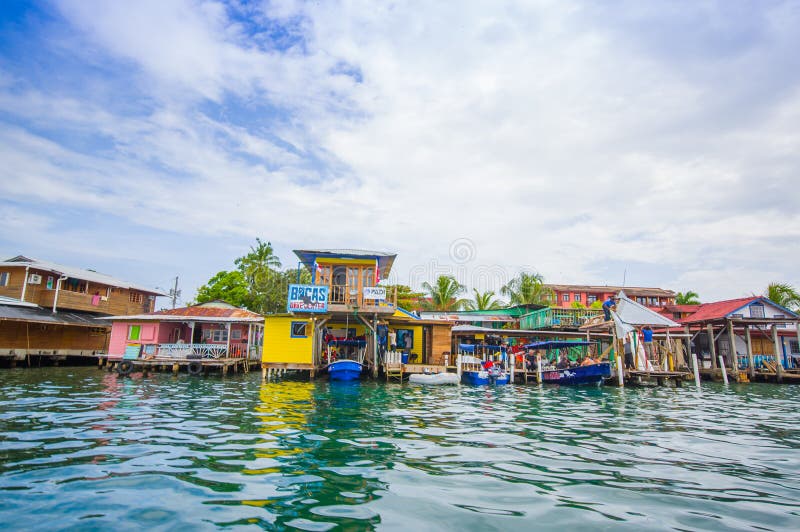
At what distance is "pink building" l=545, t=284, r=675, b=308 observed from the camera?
56812 mm

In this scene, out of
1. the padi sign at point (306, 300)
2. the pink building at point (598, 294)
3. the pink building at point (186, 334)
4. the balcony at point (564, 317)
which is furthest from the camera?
the pink building at point (598, 294)

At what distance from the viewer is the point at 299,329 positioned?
24812 millimetres

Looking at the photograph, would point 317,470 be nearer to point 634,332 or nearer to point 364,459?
point 364,459

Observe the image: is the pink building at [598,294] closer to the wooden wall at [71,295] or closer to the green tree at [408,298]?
the green tree at [408,298]

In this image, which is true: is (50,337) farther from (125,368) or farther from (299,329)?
(299,329)

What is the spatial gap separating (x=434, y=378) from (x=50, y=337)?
93.6ft

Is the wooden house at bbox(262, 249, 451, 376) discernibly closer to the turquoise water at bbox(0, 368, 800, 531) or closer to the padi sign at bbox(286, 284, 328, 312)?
the padi sign at bbox(286, 284, 328, 312)

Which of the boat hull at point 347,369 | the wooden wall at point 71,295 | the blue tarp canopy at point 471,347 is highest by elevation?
the wooden wall at point 71,295

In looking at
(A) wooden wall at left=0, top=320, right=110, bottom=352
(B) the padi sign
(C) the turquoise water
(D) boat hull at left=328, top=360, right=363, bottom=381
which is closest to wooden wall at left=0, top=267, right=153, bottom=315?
(A) wooden wall at left=0, top=320, right=110, bottom=352

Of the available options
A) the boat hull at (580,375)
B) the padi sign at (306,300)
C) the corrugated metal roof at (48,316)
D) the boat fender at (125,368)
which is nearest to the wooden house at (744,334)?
the boat hull at (580,375)

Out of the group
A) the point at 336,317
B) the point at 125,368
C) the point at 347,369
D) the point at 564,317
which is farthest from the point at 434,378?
the point at 125,368

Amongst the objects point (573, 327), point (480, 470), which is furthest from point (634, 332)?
point (480, 470)

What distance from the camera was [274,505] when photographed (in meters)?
5.07

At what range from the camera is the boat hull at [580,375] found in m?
22.8
